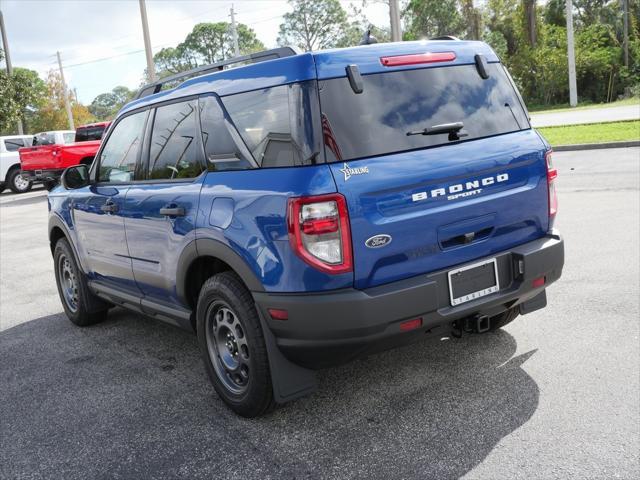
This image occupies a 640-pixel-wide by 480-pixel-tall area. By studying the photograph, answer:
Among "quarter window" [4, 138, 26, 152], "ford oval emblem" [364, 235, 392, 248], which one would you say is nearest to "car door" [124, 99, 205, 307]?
"ford oval emblem" [364, 235, 392, 248]

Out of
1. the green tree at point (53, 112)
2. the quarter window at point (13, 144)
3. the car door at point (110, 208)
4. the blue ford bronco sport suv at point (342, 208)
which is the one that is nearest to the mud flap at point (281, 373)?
the blue ford bronco sport suv at point (342, 208)

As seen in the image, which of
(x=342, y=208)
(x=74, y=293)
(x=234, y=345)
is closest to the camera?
(x=342, y=208)

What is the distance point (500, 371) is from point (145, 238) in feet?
8.01

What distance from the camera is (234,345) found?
368cm

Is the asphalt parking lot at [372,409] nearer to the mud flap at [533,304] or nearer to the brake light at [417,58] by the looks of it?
the mud flap at [533,304]

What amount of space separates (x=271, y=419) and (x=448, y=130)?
6.14 ft

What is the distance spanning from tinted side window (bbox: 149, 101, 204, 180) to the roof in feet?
0.53

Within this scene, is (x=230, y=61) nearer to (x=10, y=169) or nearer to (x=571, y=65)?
(x=10, y=169)

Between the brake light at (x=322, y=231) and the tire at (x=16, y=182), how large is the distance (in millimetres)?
21674

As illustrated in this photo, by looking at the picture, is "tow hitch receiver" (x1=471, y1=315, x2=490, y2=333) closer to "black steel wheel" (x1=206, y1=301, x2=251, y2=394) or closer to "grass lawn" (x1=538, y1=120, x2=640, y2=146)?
"black steel wheel" (x1=206, y1=301, x2=251, y2=394)

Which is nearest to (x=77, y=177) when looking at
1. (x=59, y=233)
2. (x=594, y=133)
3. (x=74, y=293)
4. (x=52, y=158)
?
(x=59, y=233)

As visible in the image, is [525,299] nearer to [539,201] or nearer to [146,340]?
[539,201]

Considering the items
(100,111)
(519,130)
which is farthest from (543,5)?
(100,111)

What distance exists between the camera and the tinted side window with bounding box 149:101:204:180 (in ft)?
12.7
